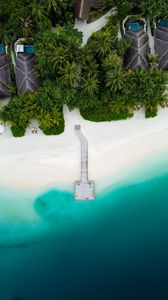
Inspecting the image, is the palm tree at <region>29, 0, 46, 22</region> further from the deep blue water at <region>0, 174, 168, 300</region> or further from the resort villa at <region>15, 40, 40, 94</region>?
the deep blue water at <region>0, 174, 168, 300</region>

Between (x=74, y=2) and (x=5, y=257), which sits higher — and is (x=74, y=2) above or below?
above

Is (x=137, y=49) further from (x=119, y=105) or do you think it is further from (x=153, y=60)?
(x=119, y=105)

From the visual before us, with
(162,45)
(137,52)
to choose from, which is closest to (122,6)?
(137,52)

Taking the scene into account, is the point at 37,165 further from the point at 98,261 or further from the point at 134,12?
the point at 134,12

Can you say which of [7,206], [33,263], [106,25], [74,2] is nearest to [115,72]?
[106,25]

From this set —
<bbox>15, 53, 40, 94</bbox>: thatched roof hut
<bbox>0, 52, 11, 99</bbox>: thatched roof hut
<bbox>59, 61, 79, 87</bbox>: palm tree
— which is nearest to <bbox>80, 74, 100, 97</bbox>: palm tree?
<bbox>59, 61, 79, 87</bbox>: palm tree

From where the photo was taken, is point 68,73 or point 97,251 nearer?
point 68,73
